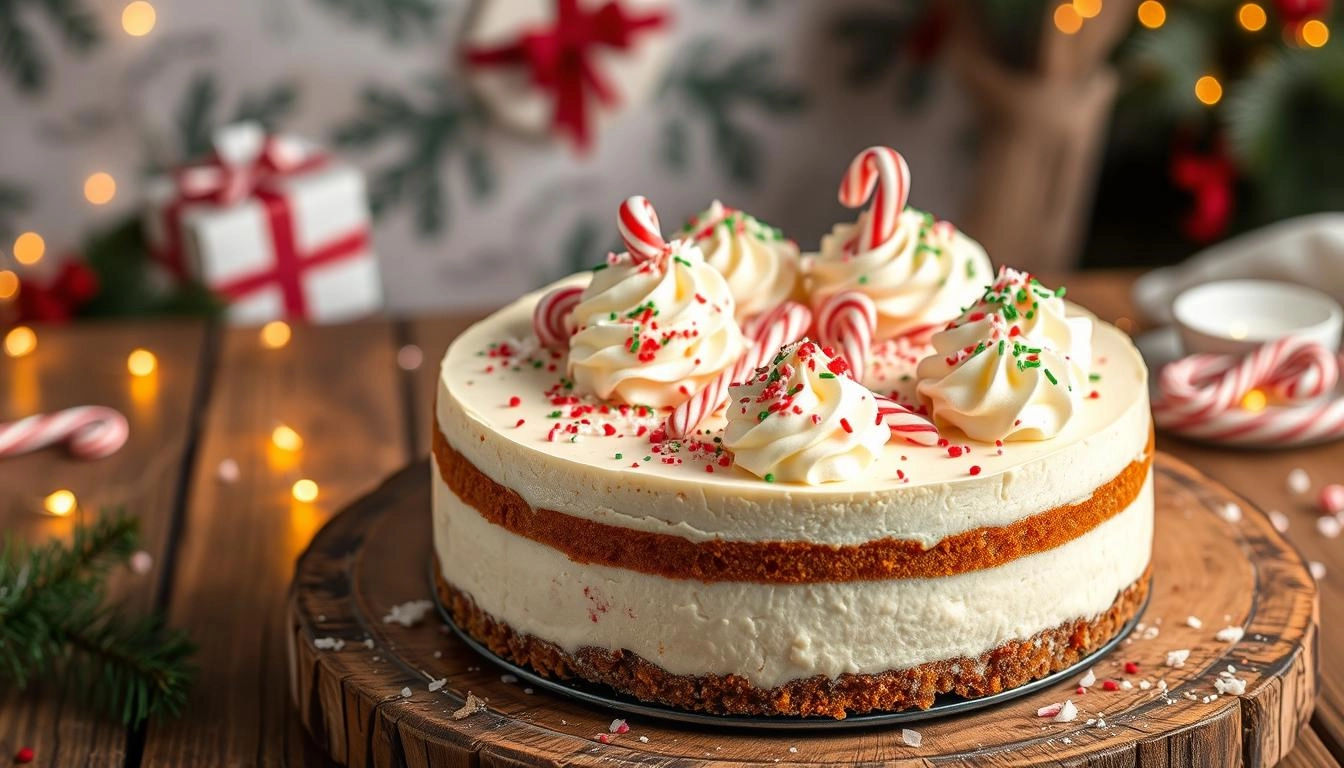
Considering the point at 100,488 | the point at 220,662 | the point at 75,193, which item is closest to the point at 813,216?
the point at 75,193

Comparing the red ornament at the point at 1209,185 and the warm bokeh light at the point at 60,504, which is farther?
the red ornament at the point at 1209,185

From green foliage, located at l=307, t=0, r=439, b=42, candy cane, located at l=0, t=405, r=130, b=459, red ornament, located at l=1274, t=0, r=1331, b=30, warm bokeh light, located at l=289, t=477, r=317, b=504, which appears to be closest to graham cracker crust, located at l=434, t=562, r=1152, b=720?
warm bokeh light, located at l=289, t=477, r=317, b=504

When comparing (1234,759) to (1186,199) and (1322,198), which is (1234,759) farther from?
(1186,199)

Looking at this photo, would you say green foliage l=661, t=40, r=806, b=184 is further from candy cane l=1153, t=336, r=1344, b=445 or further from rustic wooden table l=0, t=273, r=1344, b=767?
candy cane l=1153, t=336, r=1344, b=445

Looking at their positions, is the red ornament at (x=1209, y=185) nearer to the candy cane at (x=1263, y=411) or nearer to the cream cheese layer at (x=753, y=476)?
the candy cane at (x=1263, y=411)

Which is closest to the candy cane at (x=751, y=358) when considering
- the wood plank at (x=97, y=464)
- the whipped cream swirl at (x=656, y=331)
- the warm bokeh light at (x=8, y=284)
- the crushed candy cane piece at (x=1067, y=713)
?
the whipped cream swirl at (x=656, y=331)

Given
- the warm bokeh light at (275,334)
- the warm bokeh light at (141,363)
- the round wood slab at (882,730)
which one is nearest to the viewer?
the round wood slab at (882,730)
